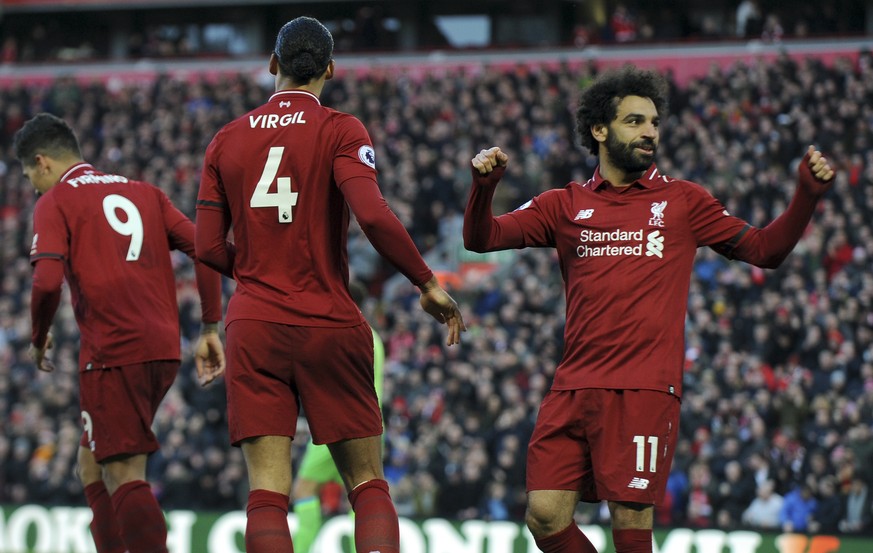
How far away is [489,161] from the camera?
18.1 feet

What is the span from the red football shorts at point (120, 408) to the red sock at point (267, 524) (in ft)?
5.02

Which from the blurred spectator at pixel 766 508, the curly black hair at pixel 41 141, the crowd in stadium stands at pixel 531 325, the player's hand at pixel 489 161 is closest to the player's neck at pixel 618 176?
the player's hand at pixel 489 161

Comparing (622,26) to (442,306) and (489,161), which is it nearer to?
(489,161)

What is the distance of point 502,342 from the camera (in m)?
16.5

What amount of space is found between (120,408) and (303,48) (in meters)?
2.16

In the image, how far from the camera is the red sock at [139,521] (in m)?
6.36

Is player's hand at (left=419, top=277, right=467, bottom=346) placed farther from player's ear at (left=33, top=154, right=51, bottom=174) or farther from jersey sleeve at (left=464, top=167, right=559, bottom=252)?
player's ear at (left=33, top=154, right=51, bottom=174)

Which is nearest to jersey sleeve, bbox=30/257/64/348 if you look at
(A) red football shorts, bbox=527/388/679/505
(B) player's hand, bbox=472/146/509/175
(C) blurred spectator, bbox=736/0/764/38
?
(B) player's hand, bbox=472/146/509/175

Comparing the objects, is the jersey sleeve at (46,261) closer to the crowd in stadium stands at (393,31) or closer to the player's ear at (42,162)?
the player's ear at (42,162)

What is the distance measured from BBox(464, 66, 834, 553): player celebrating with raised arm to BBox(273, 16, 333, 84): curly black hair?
76 cm

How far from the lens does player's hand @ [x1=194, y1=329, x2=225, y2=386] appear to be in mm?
6570

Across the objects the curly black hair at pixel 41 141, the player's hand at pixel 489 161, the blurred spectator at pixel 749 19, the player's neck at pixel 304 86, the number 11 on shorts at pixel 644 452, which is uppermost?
the blurred spectator at pixel 749 19

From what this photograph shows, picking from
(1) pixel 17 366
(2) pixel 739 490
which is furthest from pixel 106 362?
(1) pixel 17 366

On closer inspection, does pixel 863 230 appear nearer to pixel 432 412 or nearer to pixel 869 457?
pixel 869 457
